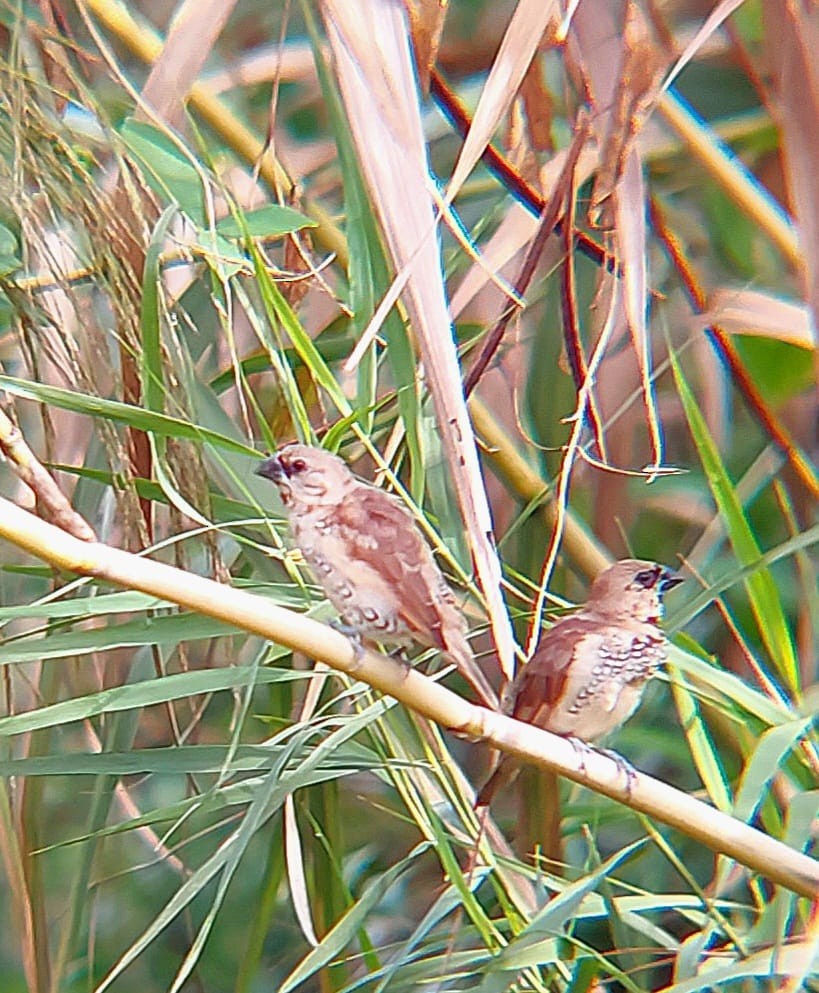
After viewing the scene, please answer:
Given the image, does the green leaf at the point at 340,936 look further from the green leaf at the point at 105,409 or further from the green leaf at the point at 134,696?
the green leaf at the point at 105,409

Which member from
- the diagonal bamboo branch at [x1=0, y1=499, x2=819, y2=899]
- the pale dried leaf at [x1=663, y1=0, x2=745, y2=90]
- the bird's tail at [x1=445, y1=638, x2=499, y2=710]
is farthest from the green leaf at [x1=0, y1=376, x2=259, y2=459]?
the pale dried leaf at [x1=663, y1=0, x2=745, y2=90]

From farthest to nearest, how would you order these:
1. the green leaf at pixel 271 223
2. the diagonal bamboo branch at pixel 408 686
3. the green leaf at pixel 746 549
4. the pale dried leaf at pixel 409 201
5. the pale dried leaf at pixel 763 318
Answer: the pale dried leaf at pixel 763 318 < the green leaf at pixel 746 549 < the green leaf at pixel 271 223 < the pale dried leaf at pixel 409 201 < the diagonal bamboo branch at pixel 408 686

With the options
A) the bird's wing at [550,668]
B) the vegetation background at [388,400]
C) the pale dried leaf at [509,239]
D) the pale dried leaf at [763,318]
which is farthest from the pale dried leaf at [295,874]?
the pale dried leaf at [763,318]

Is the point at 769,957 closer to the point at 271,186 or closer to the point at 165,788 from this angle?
the point at 271,186

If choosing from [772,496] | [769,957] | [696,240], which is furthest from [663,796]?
[696,240]

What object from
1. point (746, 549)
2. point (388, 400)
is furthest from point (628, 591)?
Result: point (388, 400)

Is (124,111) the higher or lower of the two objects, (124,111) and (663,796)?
the higher

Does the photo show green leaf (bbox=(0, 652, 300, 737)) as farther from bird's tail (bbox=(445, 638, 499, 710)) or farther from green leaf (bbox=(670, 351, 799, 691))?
green leaf (bbox=(670, 351, 799, 691))
